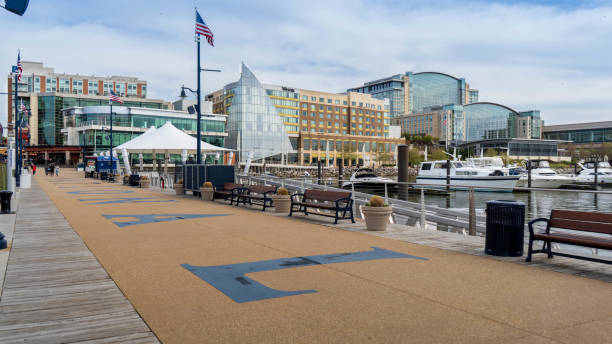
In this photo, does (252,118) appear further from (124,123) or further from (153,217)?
(153,217)

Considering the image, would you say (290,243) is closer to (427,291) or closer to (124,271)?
(124,271)

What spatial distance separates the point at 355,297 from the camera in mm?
5727

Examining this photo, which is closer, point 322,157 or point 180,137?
point 180,137

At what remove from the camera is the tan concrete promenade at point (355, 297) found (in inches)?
177

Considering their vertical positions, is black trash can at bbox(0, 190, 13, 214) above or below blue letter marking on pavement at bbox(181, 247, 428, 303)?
above

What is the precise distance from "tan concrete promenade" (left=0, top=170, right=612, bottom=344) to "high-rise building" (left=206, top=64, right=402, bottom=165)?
69.4 meters

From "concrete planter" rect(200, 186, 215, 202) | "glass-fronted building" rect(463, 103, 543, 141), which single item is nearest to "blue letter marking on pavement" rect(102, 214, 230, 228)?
"concrete planter" rect(200, 186, 215, 202)

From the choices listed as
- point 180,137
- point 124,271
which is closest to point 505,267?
point 124,271

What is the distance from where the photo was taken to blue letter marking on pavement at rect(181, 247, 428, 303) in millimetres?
5867

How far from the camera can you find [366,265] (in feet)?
24.9

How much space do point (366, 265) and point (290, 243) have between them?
238 cm

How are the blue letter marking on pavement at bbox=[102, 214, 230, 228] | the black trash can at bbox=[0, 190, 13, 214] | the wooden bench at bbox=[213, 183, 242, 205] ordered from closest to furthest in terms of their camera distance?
the blue letter marking on pavement at bbox=[102, 214, 230, 228] < the black trash can at bbox=[0, 190, 13, 214] < the wooden bench at bbox=[213, 183, 242, 205]

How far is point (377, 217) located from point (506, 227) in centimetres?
358

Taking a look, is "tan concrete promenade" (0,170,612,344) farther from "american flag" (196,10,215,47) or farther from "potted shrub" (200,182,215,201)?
"american flag" (196,10,215,47)
